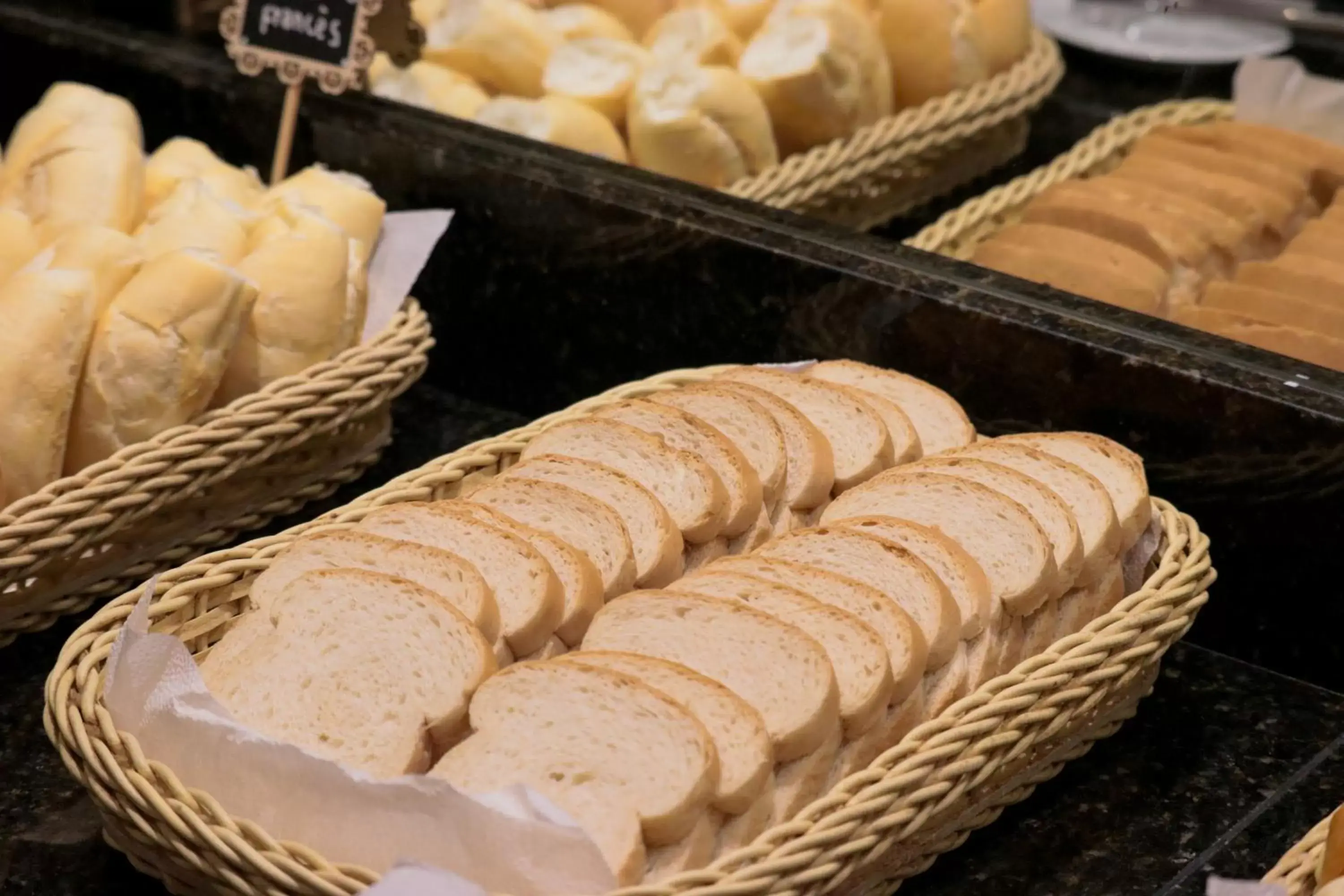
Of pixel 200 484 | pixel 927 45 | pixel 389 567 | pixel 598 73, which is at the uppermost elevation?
pixel 927 45

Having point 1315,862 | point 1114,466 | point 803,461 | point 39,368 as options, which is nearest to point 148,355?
point 39,368

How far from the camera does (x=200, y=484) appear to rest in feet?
5.92

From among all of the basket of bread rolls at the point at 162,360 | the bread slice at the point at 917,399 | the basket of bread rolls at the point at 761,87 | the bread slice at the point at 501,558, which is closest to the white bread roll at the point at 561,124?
the basket of bread rolls at the point at 761,87

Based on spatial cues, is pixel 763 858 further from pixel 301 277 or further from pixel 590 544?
pixel 301 277

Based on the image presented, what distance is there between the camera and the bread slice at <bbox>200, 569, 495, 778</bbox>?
54.0 inches

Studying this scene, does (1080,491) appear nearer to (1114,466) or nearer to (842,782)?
(1114,466)

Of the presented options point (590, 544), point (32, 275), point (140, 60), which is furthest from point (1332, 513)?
point (140, 60)

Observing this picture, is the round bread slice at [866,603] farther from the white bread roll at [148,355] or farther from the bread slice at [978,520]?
the white bread roll at [148,355]

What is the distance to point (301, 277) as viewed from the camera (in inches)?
77.0

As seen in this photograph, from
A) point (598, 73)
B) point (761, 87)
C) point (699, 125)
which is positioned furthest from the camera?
point (598, 73)

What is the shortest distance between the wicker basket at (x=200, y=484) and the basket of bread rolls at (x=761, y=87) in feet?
2.06

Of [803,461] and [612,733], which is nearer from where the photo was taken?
[612,733]

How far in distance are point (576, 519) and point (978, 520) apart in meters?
0.42

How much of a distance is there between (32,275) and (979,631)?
1.12 meters
